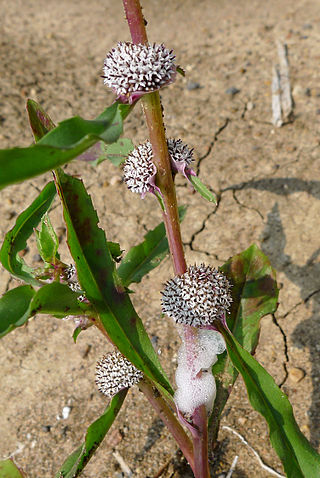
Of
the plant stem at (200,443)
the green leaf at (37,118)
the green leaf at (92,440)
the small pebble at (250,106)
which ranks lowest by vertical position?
the plant stem at (200,443)

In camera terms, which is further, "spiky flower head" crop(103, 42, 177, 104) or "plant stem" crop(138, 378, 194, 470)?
"plant stem" crop(138, 378, 194, 470)

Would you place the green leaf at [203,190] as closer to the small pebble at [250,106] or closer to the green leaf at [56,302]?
the green leaf at [56,302]

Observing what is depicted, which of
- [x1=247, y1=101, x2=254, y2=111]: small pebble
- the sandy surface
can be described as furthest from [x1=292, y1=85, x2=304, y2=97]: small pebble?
[x1=247, y1=101, x2=254, y2=111]: small pebble

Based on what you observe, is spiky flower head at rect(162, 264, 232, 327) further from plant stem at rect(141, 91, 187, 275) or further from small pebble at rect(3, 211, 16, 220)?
small pebble at rect(3, 211, 16, 220)

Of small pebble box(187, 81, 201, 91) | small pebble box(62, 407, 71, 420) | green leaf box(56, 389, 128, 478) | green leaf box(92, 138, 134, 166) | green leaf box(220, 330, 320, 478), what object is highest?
small pebble box(187, 81, 201, 91)

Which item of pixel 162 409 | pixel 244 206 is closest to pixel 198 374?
pixel 162 409

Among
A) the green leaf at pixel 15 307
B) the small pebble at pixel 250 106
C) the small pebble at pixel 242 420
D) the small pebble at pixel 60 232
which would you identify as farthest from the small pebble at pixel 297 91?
the green leaf at pixel 15 307
